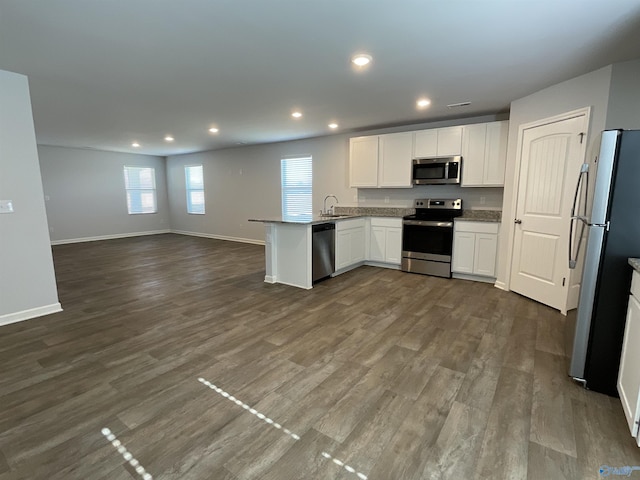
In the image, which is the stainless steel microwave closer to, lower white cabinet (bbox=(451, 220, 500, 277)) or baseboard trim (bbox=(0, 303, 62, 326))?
lower white cabinet (bbox=(451, 220, 500, 277))

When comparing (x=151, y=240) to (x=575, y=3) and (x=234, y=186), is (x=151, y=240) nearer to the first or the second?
(x=234, y=186)

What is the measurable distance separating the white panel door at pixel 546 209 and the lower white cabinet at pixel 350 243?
2265mm

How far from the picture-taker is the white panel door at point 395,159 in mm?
5152

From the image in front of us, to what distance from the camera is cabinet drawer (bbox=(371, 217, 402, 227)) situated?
520 cm

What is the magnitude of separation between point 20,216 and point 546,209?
5.64 meters

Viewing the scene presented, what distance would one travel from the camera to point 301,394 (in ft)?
6.86

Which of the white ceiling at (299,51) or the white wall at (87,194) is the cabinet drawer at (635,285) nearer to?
the white ceiling at (299,51)

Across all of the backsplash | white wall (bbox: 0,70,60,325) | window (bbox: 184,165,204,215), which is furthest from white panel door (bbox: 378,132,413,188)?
window (bbox: 184,165,204,215)

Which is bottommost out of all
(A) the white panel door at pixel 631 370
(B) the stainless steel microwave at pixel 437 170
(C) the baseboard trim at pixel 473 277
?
(C) the baseboard trim at pixel 473 277

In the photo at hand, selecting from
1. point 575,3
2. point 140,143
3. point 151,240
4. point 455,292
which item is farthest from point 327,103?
point 151,240

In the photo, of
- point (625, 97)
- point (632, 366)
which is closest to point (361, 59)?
point (625, 97)

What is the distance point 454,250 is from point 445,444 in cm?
349

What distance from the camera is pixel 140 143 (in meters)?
7.39

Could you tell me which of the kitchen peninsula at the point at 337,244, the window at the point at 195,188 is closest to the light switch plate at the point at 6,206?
the kitchen peninsula at the point at 337,244
